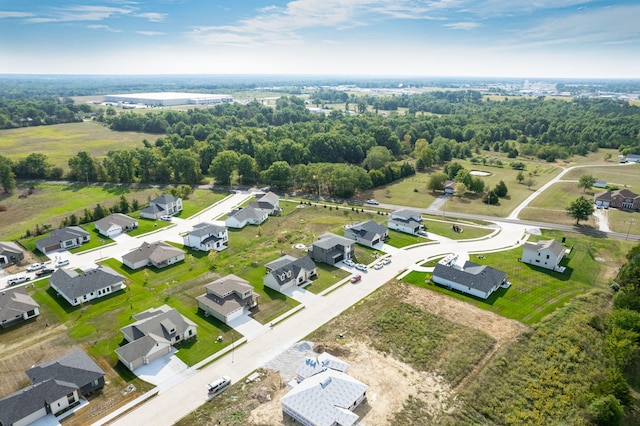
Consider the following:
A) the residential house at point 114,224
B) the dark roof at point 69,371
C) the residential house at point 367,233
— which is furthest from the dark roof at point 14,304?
the residential house at point 367,233

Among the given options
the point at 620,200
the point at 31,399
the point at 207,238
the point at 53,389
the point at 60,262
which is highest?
the point at 620,200

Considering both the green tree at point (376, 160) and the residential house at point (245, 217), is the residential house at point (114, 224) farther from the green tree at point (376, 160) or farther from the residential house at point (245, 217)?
the green tree at point (376, 160)

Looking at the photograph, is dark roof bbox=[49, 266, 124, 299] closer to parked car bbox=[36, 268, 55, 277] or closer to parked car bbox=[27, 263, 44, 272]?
parked car bbox=[36, 268, 55, 277]

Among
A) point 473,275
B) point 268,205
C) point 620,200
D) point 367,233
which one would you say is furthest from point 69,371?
point 620,200

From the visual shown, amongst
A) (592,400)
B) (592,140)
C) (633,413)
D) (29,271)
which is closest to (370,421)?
(592,400)

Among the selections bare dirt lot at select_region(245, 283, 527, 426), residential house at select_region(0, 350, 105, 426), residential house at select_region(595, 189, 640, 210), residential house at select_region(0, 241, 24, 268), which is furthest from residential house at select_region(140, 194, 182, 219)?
residential house at select_region(595, 189, 640, 210)

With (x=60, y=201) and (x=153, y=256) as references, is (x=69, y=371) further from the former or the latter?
(x=60, y=201)

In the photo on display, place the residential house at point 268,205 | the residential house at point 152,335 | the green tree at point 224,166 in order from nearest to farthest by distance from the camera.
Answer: the residential house at point 152,335, the residential house at point 268,205, the green tree at point 224,166
